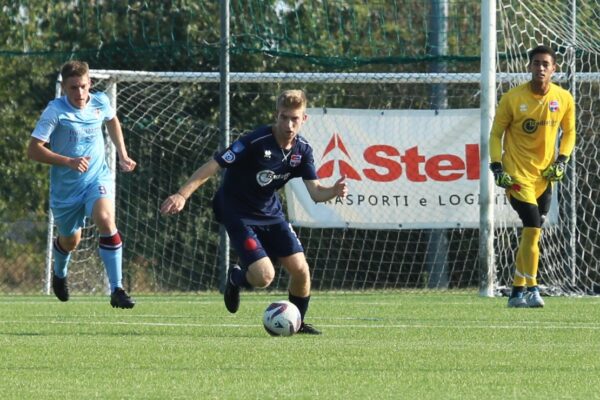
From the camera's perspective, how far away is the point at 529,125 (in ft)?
39.8

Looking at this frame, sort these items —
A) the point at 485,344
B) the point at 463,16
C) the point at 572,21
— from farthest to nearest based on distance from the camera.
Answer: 1. the point at 463,16
2. the point at 572,21
3. the point at 485,344

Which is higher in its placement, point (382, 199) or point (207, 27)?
point (207, 27)

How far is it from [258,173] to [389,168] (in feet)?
19.6

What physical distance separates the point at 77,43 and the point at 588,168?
29.2 feet

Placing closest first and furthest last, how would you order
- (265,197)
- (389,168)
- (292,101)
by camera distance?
(292,101), (265,197), (389,168)

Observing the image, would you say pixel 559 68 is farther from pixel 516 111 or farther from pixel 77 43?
pixel 77 43

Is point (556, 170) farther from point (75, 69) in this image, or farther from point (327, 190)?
point (75, 69)

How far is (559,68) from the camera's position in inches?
613

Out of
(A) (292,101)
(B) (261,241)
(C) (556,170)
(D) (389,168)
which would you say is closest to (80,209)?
(B) (261,241)

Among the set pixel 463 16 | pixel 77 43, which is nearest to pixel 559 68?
pixel 463 16

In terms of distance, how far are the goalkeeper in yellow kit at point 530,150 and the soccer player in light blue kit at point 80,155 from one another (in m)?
3.03

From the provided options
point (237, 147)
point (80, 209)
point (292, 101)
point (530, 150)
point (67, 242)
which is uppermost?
point (292, 101)

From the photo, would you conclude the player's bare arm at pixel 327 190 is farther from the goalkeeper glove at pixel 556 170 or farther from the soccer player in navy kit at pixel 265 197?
the goalkeeper glove at pixel 556 170

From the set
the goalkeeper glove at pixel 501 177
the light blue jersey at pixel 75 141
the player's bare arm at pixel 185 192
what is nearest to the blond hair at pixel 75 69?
the light blue jersey at pixel 75 141
